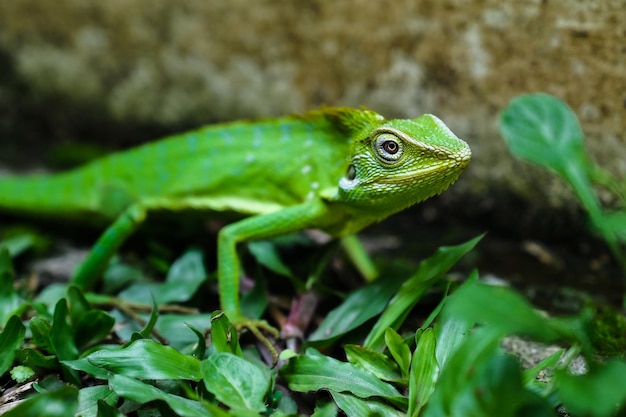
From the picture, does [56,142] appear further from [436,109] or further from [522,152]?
[522,152]

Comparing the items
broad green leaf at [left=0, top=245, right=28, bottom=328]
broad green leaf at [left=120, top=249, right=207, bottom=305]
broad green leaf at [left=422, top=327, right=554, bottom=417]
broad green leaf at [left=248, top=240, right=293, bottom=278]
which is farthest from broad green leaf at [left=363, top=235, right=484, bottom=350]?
broad green leaf at [left=0, top=245, right=28, bottom=328]

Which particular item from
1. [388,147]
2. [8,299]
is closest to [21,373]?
[8,299]

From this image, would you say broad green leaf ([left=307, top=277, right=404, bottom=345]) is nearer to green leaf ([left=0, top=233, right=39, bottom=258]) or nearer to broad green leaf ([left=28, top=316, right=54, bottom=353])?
broad green leaf ([left=28, top=316, right=54, bottom=353])

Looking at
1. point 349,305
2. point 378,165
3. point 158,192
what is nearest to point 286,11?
point 158,192

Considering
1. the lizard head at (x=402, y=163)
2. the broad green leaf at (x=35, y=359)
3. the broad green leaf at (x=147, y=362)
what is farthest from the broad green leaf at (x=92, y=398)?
the lizard head at (x=402, y=163)

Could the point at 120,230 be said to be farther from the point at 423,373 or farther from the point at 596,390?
the point at 596,390

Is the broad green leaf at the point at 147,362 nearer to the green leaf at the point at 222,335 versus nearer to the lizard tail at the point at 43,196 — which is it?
the green leaf at the point at 222,335
